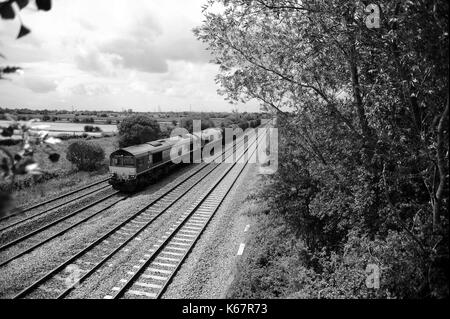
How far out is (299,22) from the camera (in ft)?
28.6

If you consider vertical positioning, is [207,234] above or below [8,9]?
below

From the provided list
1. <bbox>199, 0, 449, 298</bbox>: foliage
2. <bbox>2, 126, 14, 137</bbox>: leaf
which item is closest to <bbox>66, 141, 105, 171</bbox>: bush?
<bbox>199, 0, 449, 298</bbox>: foliage

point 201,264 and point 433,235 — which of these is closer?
point 433,235

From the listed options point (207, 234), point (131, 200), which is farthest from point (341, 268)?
point (131, 200)

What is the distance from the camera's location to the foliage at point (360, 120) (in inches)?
230

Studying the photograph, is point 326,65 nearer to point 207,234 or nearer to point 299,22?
point 299,22

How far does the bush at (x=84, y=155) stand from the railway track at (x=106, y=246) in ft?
36.9

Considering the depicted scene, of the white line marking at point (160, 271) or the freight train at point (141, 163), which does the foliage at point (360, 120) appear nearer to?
the white line marking at point (160, 271)

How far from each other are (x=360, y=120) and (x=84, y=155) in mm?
26578

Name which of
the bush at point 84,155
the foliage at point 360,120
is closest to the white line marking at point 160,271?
the foliage at point 360,120

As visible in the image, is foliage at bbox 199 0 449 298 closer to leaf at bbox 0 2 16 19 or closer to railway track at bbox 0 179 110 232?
leaf at bbox 0 2 16 19

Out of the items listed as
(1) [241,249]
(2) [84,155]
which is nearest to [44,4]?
(1) [241,249]

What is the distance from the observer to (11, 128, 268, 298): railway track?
1055 centimetres

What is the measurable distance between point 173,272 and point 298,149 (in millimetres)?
6612
